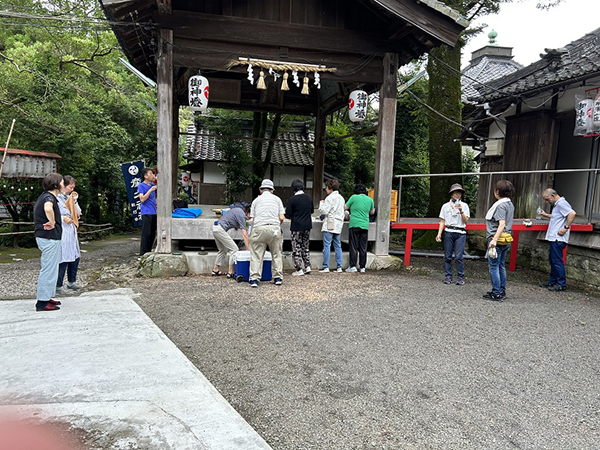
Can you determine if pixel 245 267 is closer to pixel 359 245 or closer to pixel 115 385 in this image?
pixel 359 245

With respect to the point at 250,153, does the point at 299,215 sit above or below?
below

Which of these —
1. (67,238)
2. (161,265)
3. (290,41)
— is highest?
(290,41)

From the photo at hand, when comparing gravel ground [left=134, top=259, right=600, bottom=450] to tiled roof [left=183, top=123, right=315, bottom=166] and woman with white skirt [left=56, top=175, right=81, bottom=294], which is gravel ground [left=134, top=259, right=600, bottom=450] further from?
tiled roof [left=183, top=123, right=315, bottom=166]

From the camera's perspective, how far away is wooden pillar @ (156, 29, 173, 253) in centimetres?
781

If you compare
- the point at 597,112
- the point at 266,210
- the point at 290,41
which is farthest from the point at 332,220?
the point at 597,112

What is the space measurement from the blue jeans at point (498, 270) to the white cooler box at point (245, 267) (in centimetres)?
366

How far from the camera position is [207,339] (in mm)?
4723

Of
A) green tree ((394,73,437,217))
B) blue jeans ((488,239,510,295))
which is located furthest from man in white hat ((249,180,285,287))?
green tree ((394,73,437,217))

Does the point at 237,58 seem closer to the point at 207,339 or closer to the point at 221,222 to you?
the point at 221,222

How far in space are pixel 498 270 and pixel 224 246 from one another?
4643mm

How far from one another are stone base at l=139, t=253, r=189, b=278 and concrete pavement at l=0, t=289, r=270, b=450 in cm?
268

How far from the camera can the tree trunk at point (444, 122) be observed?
12.5 metres

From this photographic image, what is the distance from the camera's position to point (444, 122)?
1264cm

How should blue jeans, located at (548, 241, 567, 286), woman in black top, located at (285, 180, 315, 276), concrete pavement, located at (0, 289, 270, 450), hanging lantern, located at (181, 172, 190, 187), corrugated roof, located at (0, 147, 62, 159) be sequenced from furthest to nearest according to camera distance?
1. hanging lantern, located at (181, 172, 190, 187)
2. corrugated roof, located at (0, 147, 62, 159)
3. woman in black top, located at (285, 180, 315, 276)
4. blue jeans, located at (548, 241, 567, 286)
5. concrete pavement, located at (0, 289, 270, 450)
